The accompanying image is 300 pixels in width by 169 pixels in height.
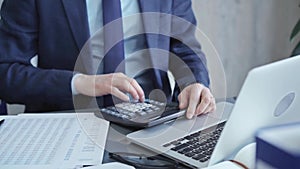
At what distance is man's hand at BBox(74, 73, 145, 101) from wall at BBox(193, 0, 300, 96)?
4.25 ft

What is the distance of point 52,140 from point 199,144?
307 millimetres

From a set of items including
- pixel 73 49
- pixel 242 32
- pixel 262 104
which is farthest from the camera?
pixel 242 32

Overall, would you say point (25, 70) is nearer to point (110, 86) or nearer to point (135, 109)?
point (110, 86)

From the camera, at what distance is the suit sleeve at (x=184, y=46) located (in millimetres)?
1346

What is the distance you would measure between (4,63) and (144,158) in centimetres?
64

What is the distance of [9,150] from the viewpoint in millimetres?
868

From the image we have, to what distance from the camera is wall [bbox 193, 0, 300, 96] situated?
7.86 ft

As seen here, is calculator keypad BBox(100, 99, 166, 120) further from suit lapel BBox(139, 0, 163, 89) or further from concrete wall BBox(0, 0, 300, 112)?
concrete wall BBox(0, 0, 300, 112)

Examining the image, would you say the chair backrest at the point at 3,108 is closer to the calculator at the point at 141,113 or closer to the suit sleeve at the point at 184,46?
the calculator at the point at 141,113

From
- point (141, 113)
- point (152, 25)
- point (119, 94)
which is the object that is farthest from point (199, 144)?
point (152, 25)

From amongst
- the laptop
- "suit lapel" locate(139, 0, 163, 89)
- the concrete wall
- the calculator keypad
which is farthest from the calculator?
the concrete wall

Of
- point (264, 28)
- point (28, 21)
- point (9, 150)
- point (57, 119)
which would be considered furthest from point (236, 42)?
point (9, 150)

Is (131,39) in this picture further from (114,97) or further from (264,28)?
(264,28)

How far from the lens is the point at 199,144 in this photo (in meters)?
0.85
